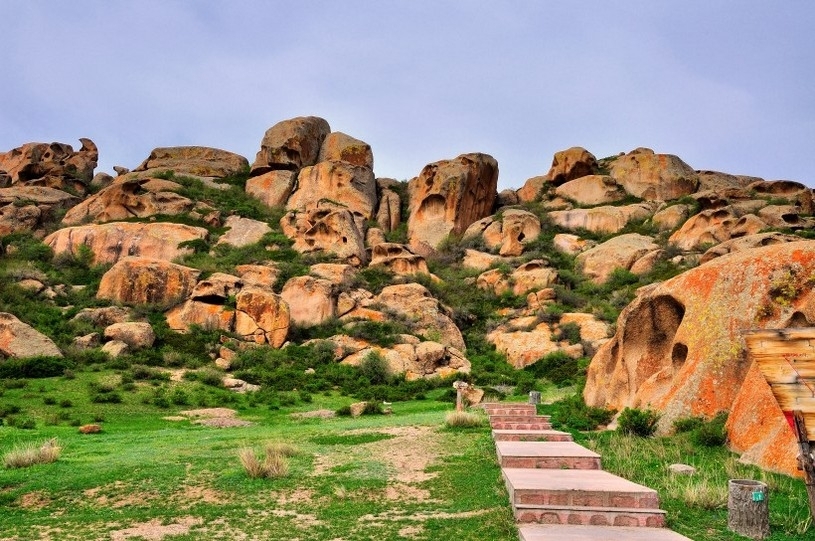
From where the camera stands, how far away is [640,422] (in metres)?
14.5

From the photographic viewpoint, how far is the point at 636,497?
25.8 feet

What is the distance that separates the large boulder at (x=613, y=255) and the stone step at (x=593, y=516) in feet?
162

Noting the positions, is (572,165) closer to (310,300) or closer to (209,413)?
(310,300)

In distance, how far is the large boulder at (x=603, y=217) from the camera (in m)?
65.1

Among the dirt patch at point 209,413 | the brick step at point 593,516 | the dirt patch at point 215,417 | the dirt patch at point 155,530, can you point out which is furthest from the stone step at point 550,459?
Result: the dirt patch at point 209,413

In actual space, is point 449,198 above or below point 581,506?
above

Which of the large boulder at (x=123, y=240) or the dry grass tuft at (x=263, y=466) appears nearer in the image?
the dry grass tuft at (x=263, y=466)

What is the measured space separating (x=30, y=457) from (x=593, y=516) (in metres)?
12.4

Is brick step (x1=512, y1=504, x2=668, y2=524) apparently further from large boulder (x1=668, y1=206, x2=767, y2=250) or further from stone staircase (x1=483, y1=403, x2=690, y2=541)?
large boulder (x1=668, y1=206, x2=767, y2=250)

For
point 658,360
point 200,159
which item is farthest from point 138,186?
point 658,360

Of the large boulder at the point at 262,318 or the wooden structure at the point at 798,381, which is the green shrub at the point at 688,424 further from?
the large boulder at the point at 262,318

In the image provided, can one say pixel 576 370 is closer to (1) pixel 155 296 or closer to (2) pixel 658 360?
(2) pixel 658 360

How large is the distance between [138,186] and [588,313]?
4925cm

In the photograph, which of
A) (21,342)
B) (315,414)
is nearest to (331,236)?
(21,342)
